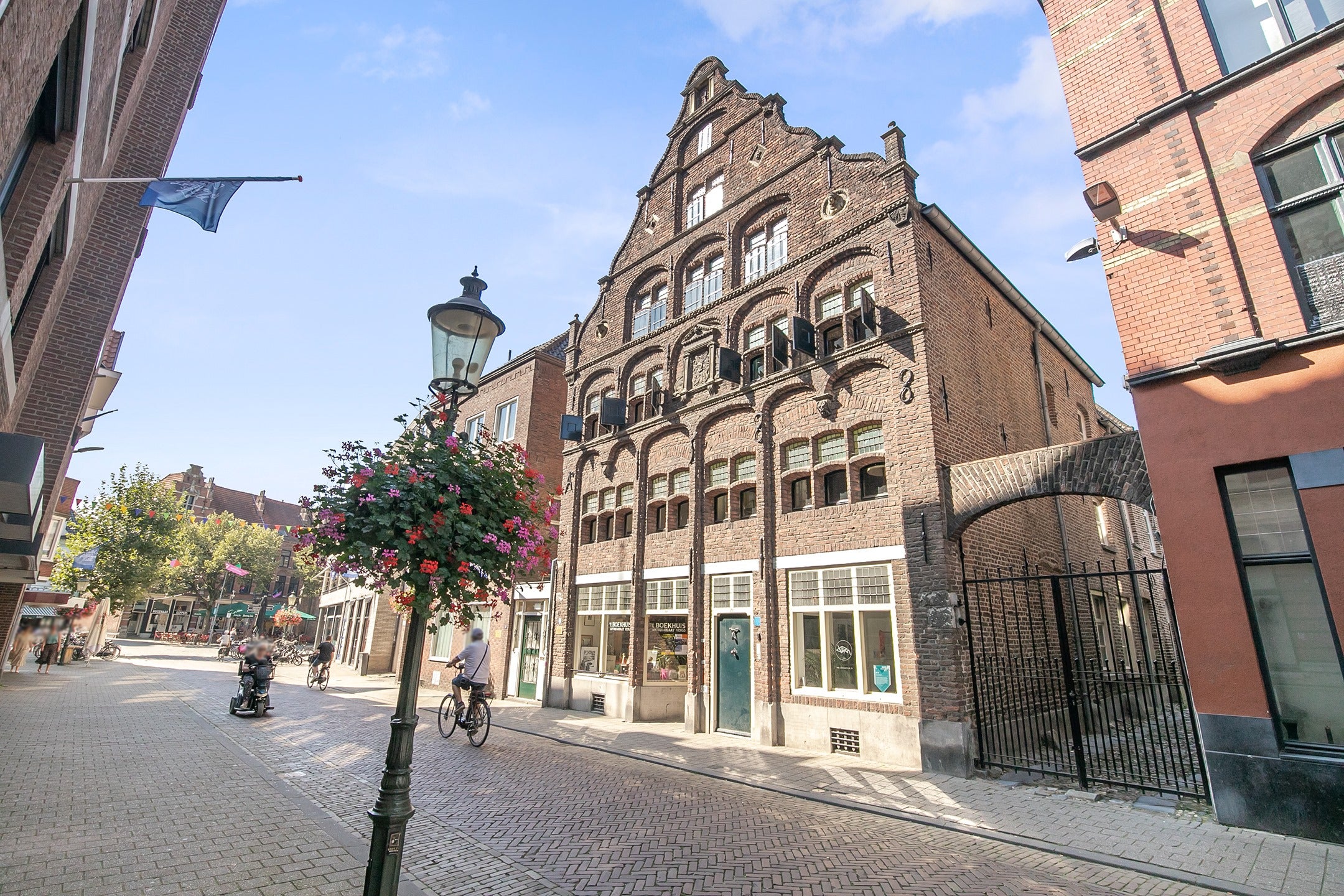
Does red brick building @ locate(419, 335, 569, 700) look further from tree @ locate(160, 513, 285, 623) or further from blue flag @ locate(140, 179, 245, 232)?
tree @ locate(160, 513, 285, 623)

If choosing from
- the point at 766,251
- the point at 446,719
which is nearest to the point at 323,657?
the point at 446,719

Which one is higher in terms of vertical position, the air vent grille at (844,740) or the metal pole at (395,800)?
the metal pole at (395,800)

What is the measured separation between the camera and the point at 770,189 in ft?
52.7

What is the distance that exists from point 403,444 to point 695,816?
5.63 metres

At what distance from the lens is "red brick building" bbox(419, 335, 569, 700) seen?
1942 cm

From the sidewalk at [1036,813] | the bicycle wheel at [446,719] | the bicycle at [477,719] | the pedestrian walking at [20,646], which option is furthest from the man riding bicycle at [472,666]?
the pedestrian walking at [20,646]

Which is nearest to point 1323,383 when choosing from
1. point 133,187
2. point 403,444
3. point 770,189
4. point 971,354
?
A: point 971,354

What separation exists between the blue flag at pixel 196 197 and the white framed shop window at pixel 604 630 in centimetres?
1257

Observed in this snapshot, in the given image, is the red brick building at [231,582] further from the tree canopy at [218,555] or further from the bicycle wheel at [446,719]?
the bicycle wheel at [446,719]

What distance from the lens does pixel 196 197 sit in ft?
22.4

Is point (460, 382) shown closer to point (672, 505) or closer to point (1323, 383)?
point (1323, 383)

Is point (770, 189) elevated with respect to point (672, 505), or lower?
elevated

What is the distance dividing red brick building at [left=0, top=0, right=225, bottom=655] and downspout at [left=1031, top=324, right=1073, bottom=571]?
1795 centimetres

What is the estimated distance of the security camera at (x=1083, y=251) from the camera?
367 inches
